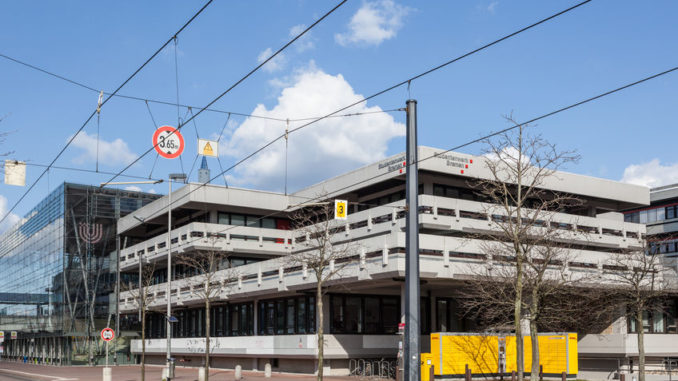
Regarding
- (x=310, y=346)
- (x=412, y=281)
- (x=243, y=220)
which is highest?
(x=243, y=220)

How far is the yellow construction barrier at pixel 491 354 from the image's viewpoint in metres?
37.2

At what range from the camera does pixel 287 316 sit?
50.7 m

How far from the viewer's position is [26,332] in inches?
3666

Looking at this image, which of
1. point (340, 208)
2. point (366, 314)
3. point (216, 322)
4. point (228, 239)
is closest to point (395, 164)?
point (366, 314)

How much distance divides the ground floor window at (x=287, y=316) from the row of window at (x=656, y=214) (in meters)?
55.8

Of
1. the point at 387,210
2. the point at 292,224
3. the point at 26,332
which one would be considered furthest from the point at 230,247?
the point at 26,332

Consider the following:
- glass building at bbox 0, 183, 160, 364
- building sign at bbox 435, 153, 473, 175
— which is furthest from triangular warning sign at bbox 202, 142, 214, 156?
glass building at bbox 0, 183, 160, 364

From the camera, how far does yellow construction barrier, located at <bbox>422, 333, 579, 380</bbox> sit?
122 ft

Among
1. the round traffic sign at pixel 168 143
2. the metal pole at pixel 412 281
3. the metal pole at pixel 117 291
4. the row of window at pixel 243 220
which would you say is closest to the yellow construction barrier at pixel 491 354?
the round traffic sign at pixel 168 143

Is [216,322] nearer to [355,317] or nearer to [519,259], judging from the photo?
[355,317]

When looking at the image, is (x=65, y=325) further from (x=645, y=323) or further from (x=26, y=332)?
(x=645, y=323)

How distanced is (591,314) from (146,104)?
31767 millimetres

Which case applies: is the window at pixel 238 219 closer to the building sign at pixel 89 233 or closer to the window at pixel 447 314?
the window at pixel 447 314

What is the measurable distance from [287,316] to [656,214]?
187ft
